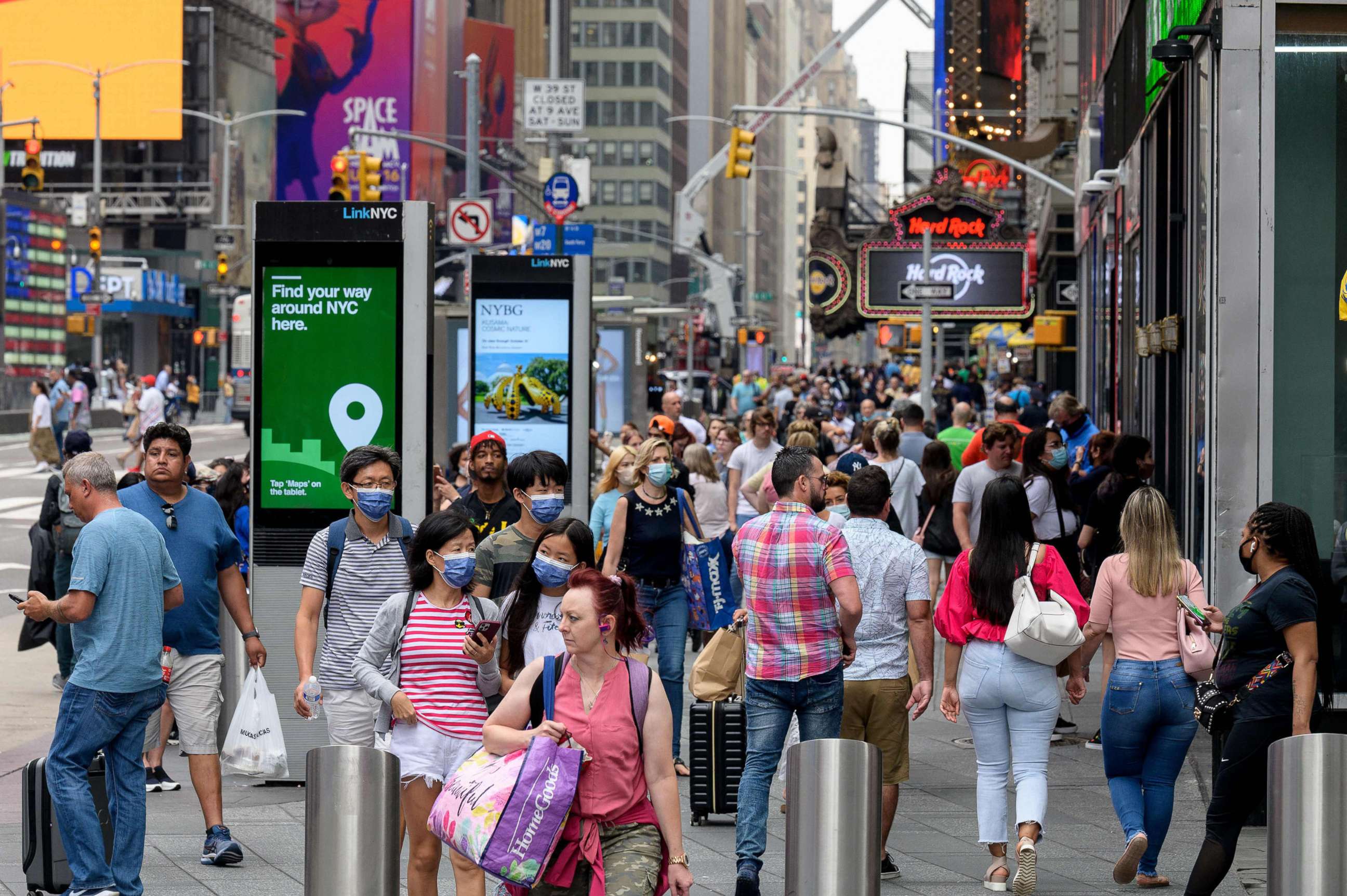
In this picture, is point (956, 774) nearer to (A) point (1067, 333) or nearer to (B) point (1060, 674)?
(B) point (1060, 674)

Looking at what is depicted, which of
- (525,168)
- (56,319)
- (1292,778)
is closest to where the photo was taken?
(1292,778)

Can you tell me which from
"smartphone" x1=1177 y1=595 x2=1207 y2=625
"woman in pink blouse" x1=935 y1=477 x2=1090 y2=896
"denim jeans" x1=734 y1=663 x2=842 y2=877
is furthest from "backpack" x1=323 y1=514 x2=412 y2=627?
"smartphone" x1=1177 y1=595 x2=1207 y2=625

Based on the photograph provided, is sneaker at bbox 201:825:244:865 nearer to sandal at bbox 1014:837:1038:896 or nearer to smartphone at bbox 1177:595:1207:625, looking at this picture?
sandal at bbox 1014:837:1038:896

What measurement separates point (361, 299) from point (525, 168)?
102334 millimetres

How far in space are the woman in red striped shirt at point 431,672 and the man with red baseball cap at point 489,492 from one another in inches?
130

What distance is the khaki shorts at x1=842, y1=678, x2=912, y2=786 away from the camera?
805 centimetres

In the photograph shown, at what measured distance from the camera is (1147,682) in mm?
7691

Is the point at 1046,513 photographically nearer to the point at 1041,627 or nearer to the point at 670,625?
the point at 670,625

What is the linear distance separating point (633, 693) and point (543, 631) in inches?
52.6

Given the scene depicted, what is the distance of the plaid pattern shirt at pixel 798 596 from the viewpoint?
7.59 meters

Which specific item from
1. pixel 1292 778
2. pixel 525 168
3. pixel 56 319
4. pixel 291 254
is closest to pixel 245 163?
pixel 56 319

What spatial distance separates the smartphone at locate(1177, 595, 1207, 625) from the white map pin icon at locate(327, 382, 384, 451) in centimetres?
424

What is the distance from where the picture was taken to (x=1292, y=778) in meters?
5.64

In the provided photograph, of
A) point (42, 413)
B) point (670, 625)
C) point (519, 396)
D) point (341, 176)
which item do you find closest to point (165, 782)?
point (670, 625)
